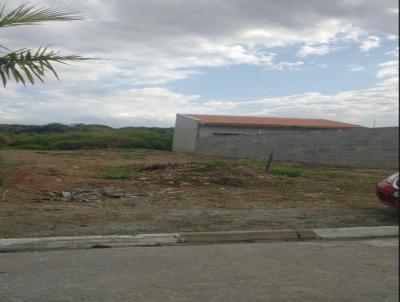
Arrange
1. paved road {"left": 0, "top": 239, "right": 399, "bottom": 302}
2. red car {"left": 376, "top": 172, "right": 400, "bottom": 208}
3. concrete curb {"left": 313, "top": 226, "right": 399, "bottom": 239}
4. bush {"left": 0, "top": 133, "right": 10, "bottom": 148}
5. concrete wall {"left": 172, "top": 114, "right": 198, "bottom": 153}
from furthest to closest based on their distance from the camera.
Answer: concrete wall {"left": 172, "top": 114, "right": 198, "bottom": 153} < red car {"left": 376, "top": 172, "right": 400, "bottom": 208} < concrete curb {"left": 313, "top": 226, "right": 399, "bottom": 239} < paved road {"left": 0, "top": 239, "right": 399, "bottom": 302} < bush {"left": 0, "top": 133, "right": 10, "bottom": 148}

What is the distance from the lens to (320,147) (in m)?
23.6

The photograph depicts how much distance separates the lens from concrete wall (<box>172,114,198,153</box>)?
3931 centimetres

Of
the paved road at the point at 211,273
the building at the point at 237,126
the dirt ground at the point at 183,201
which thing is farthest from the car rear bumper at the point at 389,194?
the building at the point at 237,126

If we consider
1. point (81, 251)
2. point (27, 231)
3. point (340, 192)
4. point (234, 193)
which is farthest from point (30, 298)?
point (340, 192)

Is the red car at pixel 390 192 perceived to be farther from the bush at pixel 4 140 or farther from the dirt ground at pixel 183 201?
the bush at pixel 4 140

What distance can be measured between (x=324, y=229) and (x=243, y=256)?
199 cm

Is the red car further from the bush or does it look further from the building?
the building

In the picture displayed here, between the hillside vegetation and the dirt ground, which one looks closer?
the dirt ground

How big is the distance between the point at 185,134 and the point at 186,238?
3491 centimetres

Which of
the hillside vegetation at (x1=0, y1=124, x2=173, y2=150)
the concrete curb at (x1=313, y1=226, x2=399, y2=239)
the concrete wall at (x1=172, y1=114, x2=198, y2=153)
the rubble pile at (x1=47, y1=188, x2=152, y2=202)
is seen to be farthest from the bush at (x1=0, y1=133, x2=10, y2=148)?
the hillside vegetation at (x1=0, y1=124, x2=173, y2=150)

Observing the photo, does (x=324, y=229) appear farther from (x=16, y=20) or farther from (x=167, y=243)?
(x=16, y=20)

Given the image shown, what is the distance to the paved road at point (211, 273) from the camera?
4.67 metres

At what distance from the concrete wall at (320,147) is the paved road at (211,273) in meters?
11.0

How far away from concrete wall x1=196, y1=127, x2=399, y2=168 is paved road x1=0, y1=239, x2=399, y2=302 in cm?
1095
